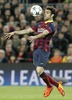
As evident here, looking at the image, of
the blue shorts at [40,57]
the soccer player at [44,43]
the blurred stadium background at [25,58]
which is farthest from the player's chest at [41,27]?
the blurred stadium background at [25,58]

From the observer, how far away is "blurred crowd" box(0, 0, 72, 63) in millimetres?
15779

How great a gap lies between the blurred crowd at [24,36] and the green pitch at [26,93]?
144 cm

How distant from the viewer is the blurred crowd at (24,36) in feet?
51.8

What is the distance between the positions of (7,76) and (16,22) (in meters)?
2.55

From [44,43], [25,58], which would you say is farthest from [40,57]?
[25,58]

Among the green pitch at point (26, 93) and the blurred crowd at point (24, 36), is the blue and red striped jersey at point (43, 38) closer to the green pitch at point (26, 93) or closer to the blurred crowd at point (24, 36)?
the green pitch at point (26, 93)

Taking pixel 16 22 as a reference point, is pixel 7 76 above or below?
below

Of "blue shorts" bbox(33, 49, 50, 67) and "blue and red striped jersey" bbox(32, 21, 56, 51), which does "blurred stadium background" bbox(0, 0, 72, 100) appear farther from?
"blue and red striped jersey" bbox(32, 21, 56, 51)

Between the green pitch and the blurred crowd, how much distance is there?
56.9 inches

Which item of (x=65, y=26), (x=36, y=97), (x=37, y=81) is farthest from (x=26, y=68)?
(x=36, y=97)

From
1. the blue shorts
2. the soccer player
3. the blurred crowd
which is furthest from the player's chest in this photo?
the blurred crowd

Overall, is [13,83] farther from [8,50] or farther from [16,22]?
[16,22]

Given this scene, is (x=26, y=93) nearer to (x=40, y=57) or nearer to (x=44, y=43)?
(x=40, y=57)

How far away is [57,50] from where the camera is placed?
15.8 metres
